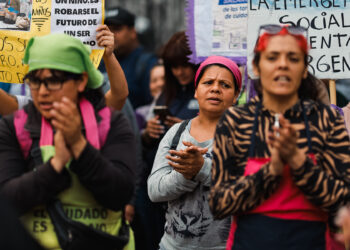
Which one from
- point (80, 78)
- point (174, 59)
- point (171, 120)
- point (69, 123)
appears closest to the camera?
point (69, 123)

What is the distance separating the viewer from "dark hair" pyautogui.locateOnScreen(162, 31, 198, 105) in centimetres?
605

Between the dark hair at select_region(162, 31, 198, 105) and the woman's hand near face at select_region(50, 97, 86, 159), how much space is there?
297 centimetres

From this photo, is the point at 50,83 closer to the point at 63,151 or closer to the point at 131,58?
the point at 63,151

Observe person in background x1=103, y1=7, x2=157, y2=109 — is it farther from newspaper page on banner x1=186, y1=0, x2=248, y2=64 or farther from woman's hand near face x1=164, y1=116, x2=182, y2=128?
newspaper page on banner x1=186, y1=0, x2=248, y2=64

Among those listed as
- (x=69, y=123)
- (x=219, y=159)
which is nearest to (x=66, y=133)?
(x=69, y=123)

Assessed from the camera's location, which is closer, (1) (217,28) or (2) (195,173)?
(2) (195,173)

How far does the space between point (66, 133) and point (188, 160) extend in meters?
0.95

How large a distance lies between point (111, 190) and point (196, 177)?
36.5 inches

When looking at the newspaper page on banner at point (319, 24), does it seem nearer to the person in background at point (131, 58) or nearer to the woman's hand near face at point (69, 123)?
the woman's hand near face at point (69, 123)

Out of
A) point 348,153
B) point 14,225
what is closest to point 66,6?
point 348,153

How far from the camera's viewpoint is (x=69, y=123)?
Result: 10.1 ft

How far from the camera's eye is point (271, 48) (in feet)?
10.5

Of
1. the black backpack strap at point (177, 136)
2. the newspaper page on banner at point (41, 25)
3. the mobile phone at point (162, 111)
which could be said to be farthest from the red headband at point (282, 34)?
the mobile phone at point (162, 111)

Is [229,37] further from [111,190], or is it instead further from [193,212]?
[111,190]
